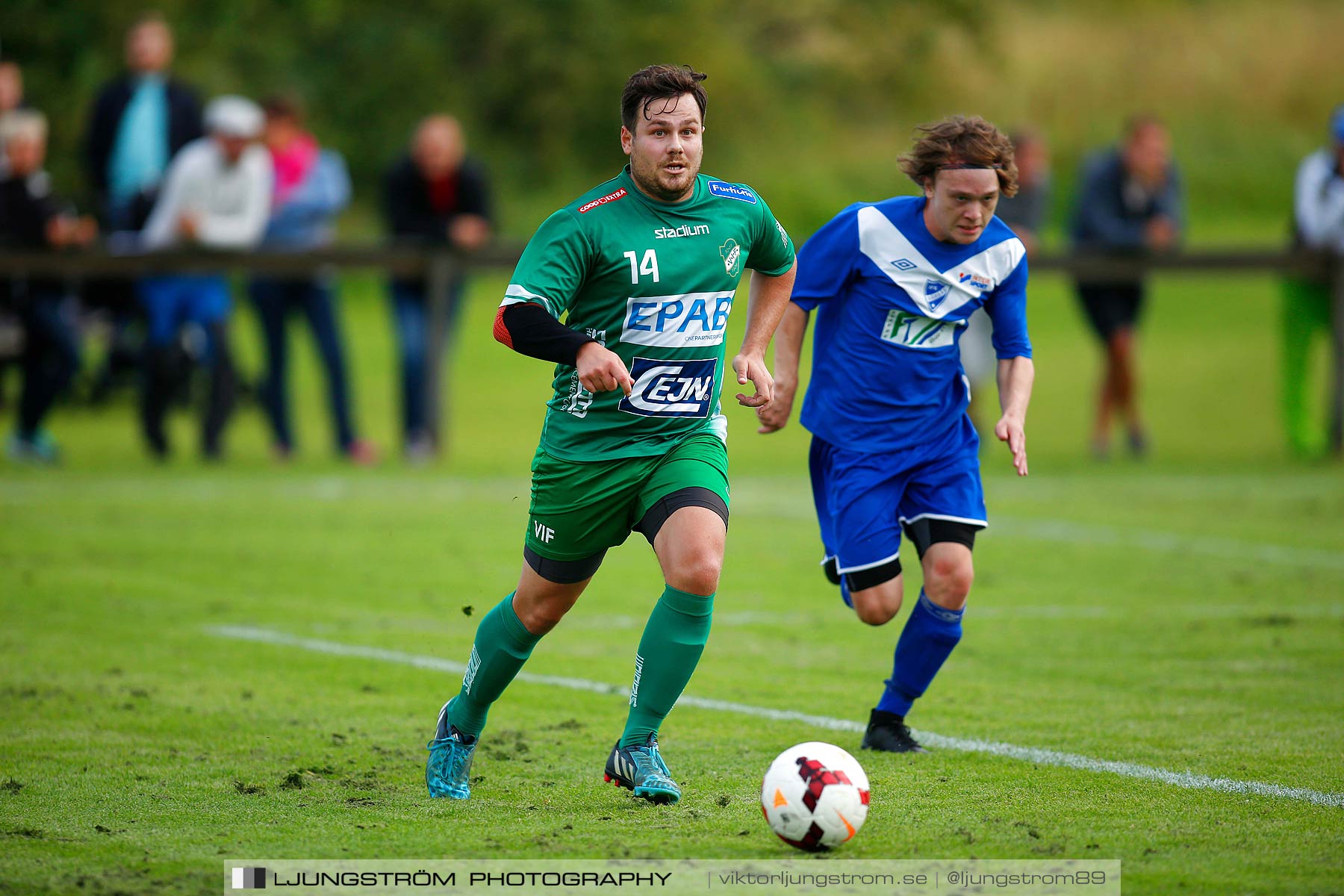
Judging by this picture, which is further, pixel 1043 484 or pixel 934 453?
pixel 1043 484

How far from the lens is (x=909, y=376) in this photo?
19.2 ft

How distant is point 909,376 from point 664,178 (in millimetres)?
1396

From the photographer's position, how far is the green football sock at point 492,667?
507 centimetres

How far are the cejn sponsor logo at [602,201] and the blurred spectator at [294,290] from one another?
8364mm

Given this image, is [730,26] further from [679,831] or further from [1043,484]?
[679,831]

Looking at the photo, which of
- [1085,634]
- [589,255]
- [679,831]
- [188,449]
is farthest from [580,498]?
[188,449]

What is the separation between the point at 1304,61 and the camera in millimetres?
34406

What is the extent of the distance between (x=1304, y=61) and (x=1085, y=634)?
30.3 metres

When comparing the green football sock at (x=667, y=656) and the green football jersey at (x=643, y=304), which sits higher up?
the green football jersey at (x=643, y=304)

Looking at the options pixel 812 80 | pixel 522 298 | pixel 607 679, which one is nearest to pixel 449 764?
pixel 522 298

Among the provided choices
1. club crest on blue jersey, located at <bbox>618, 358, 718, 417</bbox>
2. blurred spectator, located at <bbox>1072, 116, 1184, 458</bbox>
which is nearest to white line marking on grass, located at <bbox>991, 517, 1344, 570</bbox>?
blurred spectator, located at <bbox>1072, 116, 1184, 458</bbox>

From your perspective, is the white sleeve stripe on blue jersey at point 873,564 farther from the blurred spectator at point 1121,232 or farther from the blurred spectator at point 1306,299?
the blurred spectator at point 1306,299

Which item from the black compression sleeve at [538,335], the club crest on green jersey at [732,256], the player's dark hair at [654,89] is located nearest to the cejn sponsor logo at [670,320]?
the club crest on green jersey at [732,256]

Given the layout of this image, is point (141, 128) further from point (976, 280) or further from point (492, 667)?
point (492, 667)
